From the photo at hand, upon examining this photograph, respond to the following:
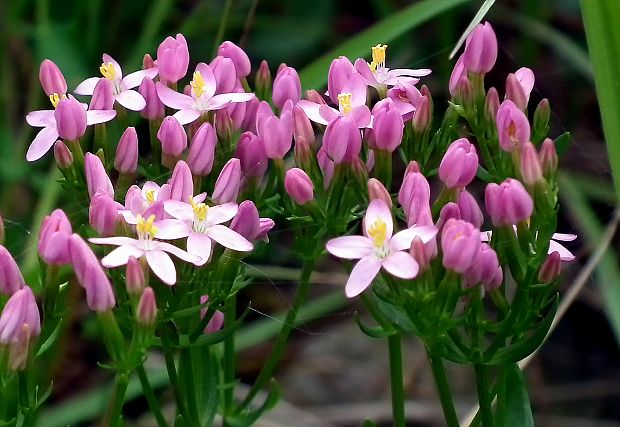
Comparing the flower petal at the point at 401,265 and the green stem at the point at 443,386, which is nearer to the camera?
the flower petal at the point at 401,265

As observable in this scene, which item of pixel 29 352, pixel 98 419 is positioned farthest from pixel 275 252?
pixel 29 352

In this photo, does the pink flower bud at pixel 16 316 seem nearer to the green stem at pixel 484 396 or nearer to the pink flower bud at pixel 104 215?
the pink flower bud at pixel 104 215

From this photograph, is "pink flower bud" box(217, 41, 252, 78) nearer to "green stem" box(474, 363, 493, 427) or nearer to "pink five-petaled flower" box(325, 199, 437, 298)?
"pink five-petaled flower" box(325, 199, 437, 298)

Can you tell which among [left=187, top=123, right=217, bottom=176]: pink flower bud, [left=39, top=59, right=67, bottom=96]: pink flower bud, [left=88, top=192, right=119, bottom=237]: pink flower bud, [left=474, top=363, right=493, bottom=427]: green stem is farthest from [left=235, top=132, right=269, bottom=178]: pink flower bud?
[left=474, top=363, right=493, bottom=427]: green stem

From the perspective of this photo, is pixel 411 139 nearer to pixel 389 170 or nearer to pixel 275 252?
pixel 389 170

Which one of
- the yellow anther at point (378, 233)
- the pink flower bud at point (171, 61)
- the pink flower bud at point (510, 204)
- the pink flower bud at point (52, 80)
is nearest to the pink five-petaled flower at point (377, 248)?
the yellow anther at point (378, 233)
